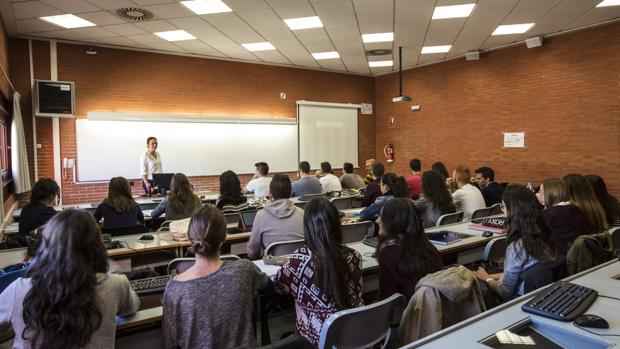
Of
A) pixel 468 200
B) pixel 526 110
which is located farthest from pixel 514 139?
pixel 468 200

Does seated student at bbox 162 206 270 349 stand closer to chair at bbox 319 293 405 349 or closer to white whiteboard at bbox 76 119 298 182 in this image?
chair at bbox 319 293 405 349

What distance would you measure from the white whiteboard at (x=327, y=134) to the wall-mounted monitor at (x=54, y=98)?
4.84 m

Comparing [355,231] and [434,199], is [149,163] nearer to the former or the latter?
[355,231]

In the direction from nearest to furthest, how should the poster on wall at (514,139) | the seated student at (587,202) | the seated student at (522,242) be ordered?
1. the seated student at (522,242)
2. the seated student at (587,202)
3. the poster on wall at (514,139)

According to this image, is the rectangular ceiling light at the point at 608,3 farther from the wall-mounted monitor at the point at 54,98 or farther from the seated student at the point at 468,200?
the wall-mounted monitor at the point at 54,98

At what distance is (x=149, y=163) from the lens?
25.2ft

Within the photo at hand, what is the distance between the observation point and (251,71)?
9.34m

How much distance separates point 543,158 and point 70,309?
815 centimetres

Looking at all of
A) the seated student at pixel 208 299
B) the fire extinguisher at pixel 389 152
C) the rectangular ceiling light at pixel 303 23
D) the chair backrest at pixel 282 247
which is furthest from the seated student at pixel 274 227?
the fire extinguisher at pixel 389 152

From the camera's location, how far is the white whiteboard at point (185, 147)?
25.1 feet

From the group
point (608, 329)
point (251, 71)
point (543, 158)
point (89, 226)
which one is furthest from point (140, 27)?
point (543, 158)

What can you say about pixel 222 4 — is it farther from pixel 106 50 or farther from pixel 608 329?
pixel 608 329

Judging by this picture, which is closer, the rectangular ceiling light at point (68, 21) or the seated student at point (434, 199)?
the seated student at point (434, 199)

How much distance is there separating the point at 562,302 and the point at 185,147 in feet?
25.6
